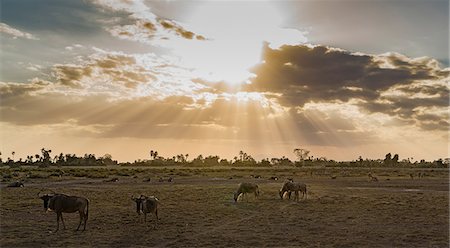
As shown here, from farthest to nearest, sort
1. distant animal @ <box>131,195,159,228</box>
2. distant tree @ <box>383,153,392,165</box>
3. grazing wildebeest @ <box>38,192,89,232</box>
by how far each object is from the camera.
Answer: distant tree @ <box>383,153,392,165</box>
distant animal @ <box>131,195,159,228</box>
grazing wildebeest @ <box>38,192,89,232</box>

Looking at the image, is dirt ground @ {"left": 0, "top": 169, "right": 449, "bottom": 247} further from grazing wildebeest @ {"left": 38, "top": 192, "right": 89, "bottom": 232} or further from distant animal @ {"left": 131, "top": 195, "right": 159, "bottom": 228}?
grazing wildebeest @ {"left": 38, "top": 192, "right": 89, "bottom": 232}

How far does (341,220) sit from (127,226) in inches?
477

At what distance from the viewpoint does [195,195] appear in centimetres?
3678

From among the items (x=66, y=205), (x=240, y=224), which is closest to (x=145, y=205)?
(x=66, y=205)

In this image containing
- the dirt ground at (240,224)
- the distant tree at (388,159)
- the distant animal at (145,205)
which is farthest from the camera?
the distant tree at (388,159)

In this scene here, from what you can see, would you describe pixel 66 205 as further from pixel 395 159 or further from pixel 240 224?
pixel 395 159

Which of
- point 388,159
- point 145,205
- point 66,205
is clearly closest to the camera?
point 66,205

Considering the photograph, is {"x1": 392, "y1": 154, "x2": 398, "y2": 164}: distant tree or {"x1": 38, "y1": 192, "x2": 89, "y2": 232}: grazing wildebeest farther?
{"x1": 392, "y1": 154, "x2": 398, "y2": 164}: distant tree

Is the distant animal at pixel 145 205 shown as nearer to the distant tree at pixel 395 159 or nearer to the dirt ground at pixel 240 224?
the dirt ground at pixel 240 224

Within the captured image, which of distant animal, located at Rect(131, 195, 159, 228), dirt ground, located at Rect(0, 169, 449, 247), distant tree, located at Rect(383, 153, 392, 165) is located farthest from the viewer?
distant tree, located at Rect(383, 153, 392, 165)

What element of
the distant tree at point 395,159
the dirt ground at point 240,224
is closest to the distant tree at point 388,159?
the distant tree at point 395,159

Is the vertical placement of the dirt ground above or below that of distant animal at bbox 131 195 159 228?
below

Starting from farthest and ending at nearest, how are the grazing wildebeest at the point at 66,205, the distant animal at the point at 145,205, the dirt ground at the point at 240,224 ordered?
the distant animal at the point at 145,205 → the grazing wildebeest at the point at 66,205 → the dirt ground at the point at 240,224

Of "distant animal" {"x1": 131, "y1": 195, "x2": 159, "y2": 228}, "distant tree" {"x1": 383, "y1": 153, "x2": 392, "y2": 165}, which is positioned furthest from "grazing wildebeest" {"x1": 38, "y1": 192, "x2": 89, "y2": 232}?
"distant tree" {"x1": 383, "y1": 153, "x2": 392, "y2": 165}
